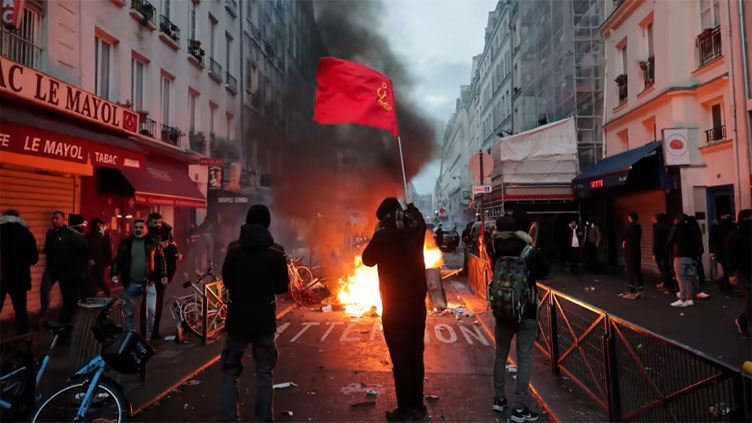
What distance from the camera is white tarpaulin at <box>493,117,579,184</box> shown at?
15.6 m

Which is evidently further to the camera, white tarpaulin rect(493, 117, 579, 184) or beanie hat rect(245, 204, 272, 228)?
white tarpaulin rect(493, 117, 579, 184)

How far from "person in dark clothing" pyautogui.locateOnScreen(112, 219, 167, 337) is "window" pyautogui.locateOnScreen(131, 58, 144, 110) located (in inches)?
262

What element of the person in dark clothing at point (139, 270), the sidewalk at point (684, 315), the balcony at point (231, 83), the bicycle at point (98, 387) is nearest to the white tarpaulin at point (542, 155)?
the sidewalk at point (684, 315)

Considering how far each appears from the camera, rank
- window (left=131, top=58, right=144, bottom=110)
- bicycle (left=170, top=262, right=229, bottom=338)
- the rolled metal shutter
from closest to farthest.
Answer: bicycle (left=170, top=262, right=229, bottom=338)
the rolled metal shutter
window (left=131, top=58, right=144, bottom=110)

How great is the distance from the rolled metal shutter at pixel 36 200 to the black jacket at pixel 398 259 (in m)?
6.83

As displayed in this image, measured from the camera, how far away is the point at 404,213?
11.3 ft

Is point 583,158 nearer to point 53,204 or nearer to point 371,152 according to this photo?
point 371,152

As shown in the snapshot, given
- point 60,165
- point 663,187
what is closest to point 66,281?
point 60,165

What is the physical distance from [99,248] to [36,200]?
1.56m

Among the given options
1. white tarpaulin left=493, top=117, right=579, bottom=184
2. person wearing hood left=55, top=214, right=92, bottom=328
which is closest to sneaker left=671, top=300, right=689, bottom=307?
white tarpaulin left=493, top=117, right=579, bottom=184

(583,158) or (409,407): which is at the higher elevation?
(583,158)

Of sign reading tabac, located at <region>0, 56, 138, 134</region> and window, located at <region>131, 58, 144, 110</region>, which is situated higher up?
window, located at <region>131, 58, 144, 110</region>

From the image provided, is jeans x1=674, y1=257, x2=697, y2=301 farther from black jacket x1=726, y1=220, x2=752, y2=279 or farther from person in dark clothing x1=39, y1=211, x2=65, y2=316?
person in dark clothing x1=39, y1=211, x2=65, y2=316

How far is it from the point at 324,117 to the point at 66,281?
488 centimetres
